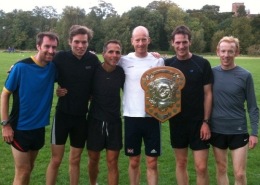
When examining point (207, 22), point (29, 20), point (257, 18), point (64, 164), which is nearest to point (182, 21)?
point (207, 22)

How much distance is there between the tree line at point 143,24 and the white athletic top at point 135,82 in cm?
6095

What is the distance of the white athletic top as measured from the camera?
15.7ft

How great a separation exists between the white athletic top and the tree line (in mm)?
60948

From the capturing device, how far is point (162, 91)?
15.6 feet

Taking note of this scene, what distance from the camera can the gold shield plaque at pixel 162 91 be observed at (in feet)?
A: 15.3

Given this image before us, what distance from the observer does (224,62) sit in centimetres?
452

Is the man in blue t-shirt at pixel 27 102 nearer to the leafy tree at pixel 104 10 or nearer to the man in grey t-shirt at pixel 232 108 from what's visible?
the man in grey t-shirt at pixel 232 108

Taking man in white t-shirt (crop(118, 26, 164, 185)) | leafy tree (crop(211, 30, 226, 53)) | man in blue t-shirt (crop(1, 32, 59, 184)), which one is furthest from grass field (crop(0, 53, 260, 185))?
leafy tree (crop(211, 30, 226, 53))

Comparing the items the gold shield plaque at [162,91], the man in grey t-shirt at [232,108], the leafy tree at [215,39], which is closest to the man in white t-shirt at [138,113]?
the gold shield plaque at [162,91]

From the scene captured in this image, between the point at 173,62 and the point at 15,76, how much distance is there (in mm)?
1957

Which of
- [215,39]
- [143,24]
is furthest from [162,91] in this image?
[143,24]

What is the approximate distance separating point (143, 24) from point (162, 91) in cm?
7305

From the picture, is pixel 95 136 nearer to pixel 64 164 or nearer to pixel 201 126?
pixel 201 126

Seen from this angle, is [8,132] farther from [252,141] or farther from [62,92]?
[252,141]
